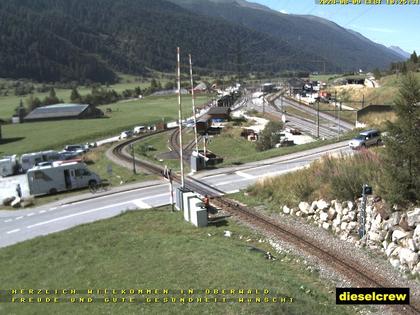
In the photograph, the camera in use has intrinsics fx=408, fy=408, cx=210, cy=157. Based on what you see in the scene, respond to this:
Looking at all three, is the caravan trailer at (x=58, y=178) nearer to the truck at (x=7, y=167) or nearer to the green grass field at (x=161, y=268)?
the green grass field at (x=161, y=268)

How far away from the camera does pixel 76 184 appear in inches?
1510

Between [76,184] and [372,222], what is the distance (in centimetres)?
2826

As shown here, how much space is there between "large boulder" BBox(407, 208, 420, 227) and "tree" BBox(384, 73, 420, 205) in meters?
0.96

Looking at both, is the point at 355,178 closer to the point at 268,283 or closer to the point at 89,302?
the point at 268,283

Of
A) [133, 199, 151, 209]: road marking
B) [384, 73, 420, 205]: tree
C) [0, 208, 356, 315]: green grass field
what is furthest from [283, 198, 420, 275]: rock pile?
[133, 199, 151, 209]: road marking

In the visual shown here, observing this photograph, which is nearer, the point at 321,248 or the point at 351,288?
the point at 351,288

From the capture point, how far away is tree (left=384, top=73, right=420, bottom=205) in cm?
1766

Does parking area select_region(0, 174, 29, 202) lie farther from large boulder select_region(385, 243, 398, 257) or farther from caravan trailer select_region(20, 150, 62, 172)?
large boulder select_region(385, 243, 398, 257)

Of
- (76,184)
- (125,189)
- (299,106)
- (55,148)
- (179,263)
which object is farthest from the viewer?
(299,106)

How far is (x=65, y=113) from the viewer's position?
129 metres

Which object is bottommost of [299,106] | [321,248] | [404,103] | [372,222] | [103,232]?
[299,106]

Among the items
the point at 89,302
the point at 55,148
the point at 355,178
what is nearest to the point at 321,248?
the point at 355,178

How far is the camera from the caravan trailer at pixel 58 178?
3728 cm

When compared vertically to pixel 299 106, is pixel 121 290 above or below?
above
